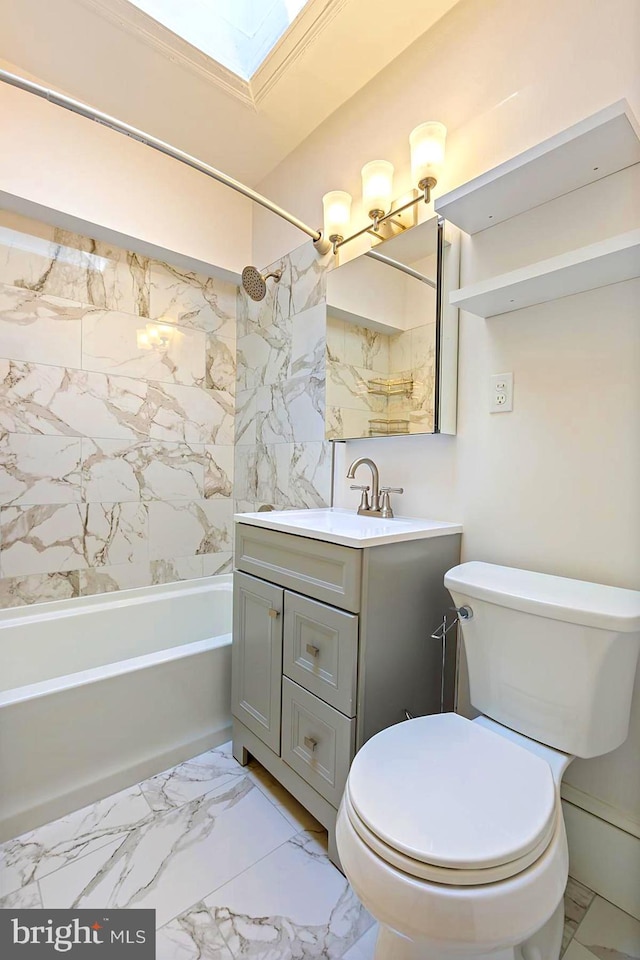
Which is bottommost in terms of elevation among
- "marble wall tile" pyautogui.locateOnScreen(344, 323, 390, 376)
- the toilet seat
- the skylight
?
the toilet seat

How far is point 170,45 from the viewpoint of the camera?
1638mm

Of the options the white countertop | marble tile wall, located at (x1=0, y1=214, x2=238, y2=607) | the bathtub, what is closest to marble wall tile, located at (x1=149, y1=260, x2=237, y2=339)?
marble tile wall, located at (x1=0, y1=214, x2=238, y2=607)

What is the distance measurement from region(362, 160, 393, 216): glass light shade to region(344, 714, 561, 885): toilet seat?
5.66 feet

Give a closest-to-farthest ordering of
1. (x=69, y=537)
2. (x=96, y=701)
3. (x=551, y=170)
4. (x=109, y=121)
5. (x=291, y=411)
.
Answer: (x=551, y=170) → (x=109, y=121) → (x=96, y=701) → (x=69, y=537) → (x=291, y=411)

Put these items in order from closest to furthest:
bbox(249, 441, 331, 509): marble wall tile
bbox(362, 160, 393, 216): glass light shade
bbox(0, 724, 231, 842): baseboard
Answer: bbox(0, 724, 231, 842): baseboard, bbox(362, 160, 393, 216): glass light shade, bbox(249, 441, 331, 509): marble wall tile

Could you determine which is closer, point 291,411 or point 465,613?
point 465,613

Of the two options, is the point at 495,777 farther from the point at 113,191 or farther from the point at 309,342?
the point at 113,191

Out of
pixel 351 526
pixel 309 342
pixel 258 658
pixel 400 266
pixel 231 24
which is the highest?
pixel 231 24

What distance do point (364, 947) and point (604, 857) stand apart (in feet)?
2.13

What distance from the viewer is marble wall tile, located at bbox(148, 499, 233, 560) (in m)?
2.30

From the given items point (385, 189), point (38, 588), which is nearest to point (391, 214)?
point (385, 189)

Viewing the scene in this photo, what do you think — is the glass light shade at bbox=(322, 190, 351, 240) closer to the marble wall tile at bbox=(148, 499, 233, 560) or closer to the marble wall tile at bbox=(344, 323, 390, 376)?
the marble wall tile at bbox=(344, 323, 390, 376)

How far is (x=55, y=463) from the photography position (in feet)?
6.57

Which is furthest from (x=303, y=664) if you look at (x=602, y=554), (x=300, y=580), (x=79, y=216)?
(x=79, y=216)
